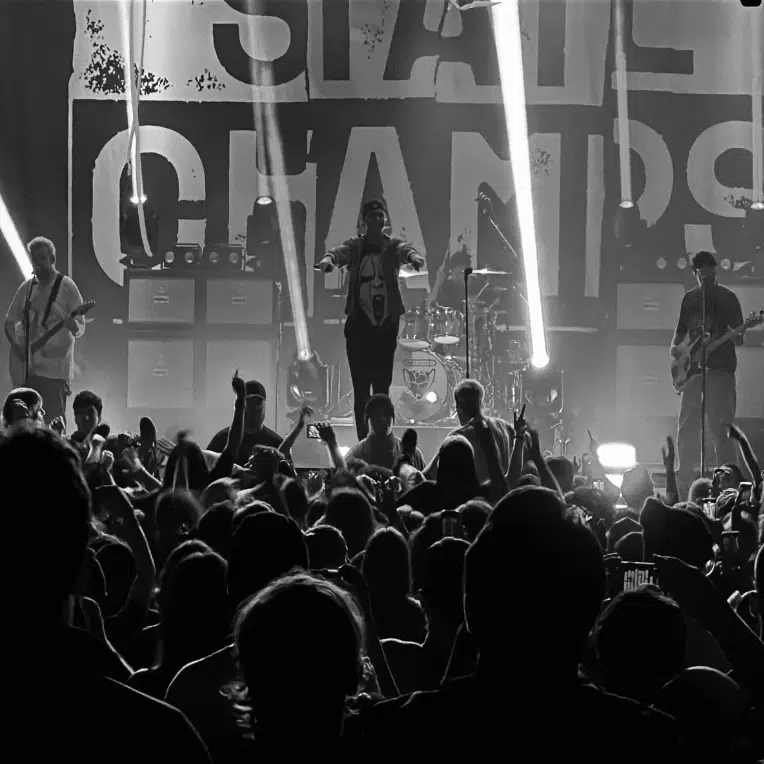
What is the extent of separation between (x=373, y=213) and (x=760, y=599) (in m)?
6.00

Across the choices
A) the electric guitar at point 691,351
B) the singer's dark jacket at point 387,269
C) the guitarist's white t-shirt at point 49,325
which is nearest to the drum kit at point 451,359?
the electric guitar at point 691,351

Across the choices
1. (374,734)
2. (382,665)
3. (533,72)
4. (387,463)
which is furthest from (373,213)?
(533,72)

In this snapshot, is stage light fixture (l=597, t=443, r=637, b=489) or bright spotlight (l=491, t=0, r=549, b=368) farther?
bright spotlight (l=491, t=0, r=549, b=368)

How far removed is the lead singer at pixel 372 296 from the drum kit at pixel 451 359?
5.17 meters

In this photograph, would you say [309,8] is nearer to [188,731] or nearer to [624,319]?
[624,319]

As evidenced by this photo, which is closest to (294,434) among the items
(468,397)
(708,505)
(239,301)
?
(468,397)

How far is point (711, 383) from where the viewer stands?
944 cm

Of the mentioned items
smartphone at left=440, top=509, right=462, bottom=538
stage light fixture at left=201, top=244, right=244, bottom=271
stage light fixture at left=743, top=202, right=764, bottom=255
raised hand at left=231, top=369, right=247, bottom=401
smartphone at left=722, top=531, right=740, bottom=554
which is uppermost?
stage light fixture at left=743, top=202, right=764, bottom=255

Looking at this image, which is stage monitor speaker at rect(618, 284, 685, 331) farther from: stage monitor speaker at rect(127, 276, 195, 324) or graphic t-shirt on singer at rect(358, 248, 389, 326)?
graphic t-shirt on singer at rect(358, 248, 389, 326)

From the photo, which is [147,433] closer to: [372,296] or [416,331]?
[372,296]

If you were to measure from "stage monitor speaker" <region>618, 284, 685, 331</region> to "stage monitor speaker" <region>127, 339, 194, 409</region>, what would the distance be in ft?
16.9

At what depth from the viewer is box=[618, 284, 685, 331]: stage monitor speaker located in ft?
43.8

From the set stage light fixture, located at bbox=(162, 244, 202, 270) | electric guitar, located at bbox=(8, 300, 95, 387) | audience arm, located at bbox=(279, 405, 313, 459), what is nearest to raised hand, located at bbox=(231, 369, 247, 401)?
audience arm, located at bbox=(279, 405, 313, 459)

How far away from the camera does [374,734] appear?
4.47 ft
